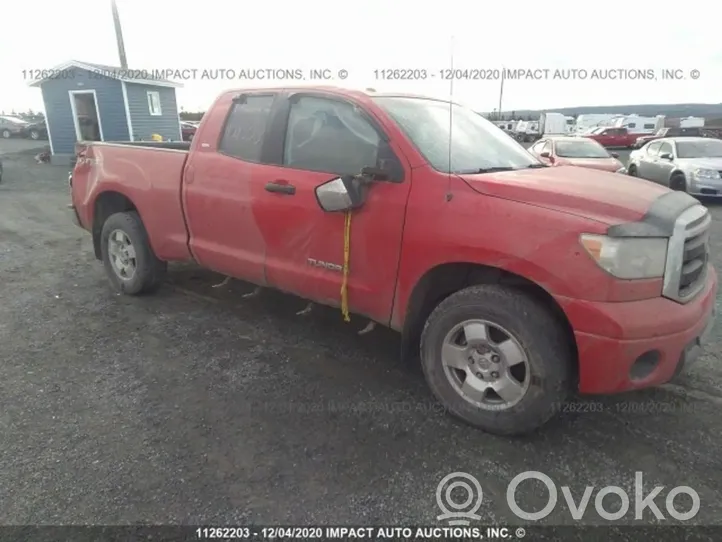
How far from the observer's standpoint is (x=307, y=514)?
230 cm

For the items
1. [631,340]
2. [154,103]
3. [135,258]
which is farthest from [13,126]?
[631,340]

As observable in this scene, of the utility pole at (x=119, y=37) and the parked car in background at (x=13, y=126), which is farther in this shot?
the parked car in background at (x=13, y=126)

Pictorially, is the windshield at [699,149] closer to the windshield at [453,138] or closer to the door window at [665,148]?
the door window at [665,148]

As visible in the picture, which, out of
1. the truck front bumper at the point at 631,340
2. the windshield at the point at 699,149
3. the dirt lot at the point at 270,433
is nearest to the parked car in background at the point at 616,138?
the windshield at the point at 699,149

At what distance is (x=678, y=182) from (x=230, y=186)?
11574mm

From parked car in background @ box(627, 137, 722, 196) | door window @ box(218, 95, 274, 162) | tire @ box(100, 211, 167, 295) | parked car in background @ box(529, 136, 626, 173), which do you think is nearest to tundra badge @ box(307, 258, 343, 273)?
door window @ box(218, 95, 274, 162)

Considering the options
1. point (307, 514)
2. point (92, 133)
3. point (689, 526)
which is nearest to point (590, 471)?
point (689, 526)

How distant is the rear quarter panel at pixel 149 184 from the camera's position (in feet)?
14.3

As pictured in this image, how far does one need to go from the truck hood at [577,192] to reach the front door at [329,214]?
0.55m

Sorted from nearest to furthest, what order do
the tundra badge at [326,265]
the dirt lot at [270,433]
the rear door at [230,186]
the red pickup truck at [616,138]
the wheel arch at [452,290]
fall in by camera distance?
the dirt lot at [270,433], the wheel arch at [452,290], the tundra badge at [326,265], the rear door at [230,186], the red pickup truck at [616,138]

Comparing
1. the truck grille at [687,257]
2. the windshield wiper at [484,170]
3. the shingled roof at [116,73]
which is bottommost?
the truck grille at [687,257]

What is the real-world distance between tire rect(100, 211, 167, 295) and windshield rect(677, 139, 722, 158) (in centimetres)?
1220

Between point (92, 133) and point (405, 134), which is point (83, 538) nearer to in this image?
point (405, 134)

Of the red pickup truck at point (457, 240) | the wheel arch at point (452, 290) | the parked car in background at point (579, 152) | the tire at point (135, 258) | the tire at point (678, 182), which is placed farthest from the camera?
the tire at point (678, 182)
